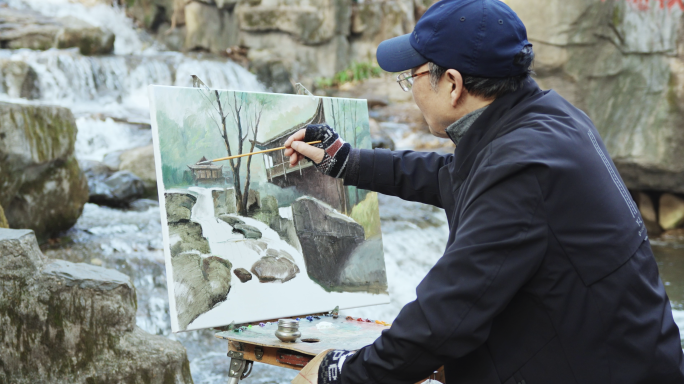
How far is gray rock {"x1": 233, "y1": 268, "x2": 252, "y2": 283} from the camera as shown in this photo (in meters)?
2.00

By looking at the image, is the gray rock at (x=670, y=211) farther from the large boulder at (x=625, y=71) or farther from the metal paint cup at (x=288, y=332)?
the metal paint cup at (x=288, y=332)

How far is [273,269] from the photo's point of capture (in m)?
2.08

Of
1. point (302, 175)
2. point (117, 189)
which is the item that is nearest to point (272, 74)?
point (117, 189)

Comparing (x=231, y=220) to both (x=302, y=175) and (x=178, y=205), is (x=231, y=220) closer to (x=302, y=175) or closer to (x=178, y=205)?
(x=178, y=205)

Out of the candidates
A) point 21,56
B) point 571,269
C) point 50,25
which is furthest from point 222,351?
point 50,25

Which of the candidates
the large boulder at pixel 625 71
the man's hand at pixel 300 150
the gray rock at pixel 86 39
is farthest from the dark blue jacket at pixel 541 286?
the gray rock at pixel 86 39

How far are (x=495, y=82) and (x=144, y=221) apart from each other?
4.16 m

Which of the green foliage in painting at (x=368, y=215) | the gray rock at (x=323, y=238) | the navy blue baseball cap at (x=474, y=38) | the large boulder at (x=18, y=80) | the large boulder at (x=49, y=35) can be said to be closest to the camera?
the navy blue baseball cap at (x=474, y=38)

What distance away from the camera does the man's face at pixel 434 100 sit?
135 cm

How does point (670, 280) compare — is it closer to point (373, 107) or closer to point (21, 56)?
point (373, 107)

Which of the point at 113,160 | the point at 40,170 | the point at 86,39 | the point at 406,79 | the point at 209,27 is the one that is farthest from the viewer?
the point at 209,27

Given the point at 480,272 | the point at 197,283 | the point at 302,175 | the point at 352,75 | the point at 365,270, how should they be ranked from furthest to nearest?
the point at 352,75
the point at 365,270
the point at 302,175
the point at 197,283
the point at 480,272

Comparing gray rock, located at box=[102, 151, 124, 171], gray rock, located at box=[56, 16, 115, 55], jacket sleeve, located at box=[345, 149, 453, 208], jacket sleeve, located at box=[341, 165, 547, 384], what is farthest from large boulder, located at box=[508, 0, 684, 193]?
gray rock, located at box=[56, 16, 115, 55]

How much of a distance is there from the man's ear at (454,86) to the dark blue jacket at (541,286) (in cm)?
16
